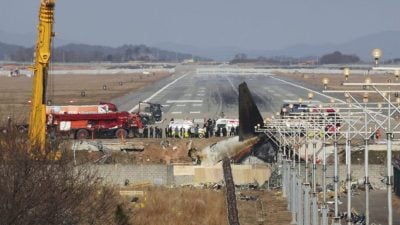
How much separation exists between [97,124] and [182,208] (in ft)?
95.7

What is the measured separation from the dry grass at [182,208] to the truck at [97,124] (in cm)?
2183

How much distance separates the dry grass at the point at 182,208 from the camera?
37.7m

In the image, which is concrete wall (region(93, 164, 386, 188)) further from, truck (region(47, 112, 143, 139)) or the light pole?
the light pole

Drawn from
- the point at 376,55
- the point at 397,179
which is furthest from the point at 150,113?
the point at 376,55

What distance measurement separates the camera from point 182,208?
4056 cm

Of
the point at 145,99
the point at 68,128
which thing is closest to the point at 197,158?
the point at 68,128

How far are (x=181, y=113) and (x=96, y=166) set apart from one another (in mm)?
45452

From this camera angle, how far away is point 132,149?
5991cm

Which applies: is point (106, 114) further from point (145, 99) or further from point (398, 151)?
point (145, 99)

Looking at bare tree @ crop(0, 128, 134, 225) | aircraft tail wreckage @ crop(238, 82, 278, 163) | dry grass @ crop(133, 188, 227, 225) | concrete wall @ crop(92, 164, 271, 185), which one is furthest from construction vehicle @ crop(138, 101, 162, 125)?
bare tree @ crop(0, 128, 134, 225)

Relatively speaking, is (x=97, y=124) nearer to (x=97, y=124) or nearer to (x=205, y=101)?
(x=97, y=124)

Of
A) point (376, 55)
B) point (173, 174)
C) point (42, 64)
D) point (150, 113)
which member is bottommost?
point (173, 174)

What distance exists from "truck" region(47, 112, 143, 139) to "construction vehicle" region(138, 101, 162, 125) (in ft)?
28.0

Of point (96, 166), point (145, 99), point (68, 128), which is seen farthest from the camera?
point (145, 99)
